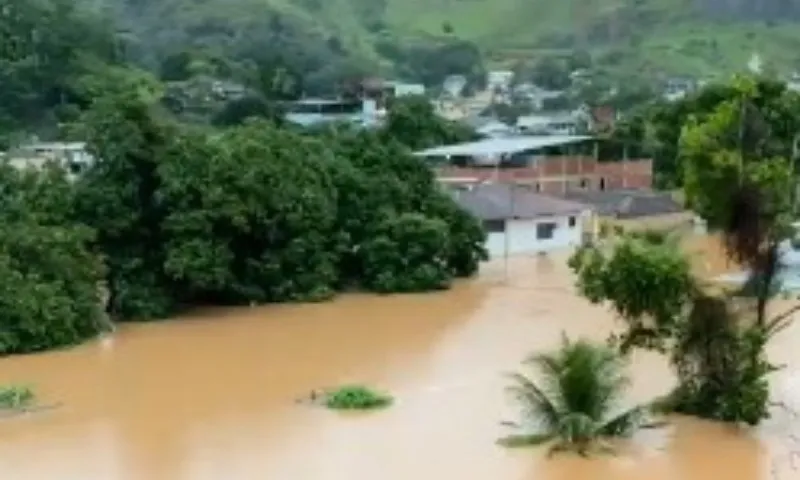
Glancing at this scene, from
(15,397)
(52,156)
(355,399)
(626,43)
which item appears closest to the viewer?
(355,399)

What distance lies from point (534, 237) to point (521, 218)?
0.62 metres

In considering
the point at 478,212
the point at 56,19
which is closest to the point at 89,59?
the point at 56,19

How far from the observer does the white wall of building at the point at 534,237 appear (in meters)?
24.7

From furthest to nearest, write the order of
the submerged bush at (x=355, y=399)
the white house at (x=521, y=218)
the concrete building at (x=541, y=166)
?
1. the concrete building at (x=541, y=166)
2. the white house at (x=521, y=218)
3. the submerged bush at (x=355, y=399)

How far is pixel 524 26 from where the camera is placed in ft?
247

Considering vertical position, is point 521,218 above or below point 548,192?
below

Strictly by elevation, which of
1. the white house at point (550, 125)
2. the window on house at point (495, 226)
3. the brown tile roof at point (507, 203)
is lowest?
the window on house at point (495, 226)

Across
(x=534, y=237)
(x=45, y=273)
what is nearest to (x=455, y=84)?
(x=534, y=237)

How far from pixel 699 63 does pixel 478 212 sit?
4304 cm

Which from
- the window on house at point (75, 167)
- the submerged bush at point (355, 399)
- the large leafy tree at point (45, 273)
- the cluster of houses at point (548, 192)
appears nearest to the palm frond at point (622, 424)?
the submerged bush at point (355, 399)

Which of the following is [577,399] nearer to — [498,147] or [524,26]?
[498,147]

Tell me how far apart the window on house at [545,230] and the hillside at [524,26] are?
32173 mm

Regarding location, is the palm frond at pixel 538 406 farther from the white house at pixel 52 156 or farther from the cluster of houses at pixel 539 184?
the cluster of houses at pixel 539 184

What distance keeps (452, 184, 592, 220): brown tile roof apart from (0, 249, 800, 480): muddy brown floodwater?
3.56 meters
